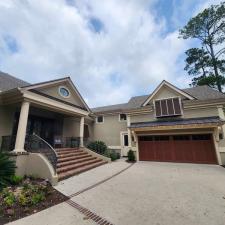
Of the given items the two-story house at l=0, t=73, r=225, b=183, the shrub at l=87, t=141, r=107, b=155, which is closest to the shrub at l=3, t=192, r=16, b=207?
the two-story house at l=0, t=73, r=225, b=183

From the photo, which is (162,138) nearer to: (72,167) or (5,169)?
(72,167)

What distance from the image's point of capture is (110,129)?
17.2m

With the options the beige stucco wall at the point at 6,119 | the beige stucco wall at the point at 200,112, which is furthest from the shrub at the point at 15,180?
the beige stucco wall at the point at 200,112

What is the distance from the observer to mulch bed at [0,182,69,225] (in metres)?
4.01

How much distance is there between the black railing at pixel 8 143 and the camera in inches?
337

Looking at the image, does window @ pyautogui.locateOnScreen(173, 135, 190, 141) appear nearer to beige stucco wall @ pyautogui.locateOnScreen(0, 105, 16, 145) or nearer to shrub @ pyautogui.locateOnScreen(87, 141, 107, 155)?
shrub @ pyautogui.locateOnScreen(87, 141, 107, 155)

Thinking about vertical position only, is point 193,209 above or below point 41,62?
below

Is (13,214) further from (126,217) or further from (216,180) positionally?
(216,180)

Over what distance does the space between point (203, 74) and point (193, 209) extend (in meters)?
25.5

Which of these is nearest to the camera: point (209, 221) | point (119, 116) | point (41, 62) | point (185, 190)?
point (209, 221)

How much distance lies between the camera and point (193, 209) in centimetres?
435

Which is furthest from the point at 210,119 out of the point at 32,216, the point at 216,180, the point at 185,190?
the point at 32,216

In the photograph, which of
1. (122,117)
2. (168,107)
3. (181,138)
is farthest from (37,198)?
(122,117)

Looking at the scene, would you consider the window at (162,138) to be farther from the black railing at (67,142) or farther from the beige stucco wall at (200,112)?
the black railing at (67,142)
